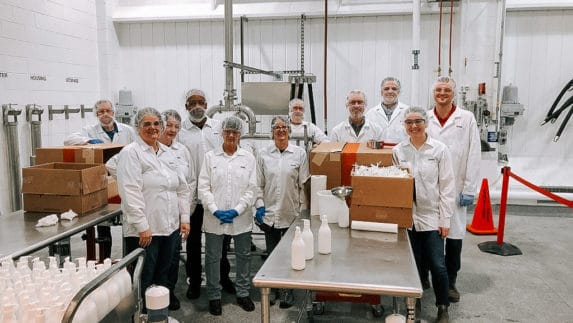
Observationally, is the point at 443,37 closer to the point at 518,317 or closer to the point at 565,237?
the point at 565,237

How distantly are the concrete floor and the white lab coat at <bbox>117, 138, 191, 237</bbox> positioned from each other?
755mm

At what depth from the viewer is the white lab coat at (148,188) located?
2598 millimetres

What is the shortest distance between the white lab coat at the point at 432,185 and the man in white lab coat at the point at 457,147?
42 cm

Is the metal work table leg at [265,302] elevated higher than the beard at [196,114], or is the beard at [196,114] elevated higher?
the beard at [196,114]

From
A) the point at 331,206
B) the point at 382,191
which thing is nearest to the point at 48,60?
the point at 331,206

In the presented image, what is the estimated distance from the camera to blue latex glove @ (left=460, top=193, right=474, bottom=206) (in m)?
3.03

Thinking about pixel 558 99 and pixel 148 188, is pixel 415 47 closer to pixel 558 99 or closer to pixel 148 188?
pixel 558 99

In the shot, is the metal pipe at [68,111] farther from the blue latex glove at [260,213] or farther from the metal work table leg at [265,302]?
the metal work table leg at [265,302]

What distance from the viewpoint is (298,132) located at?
4066 mm

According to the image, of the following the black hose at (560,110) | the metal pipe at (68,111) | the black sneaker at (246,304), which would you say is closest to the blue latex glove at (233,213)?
the black sneaker at (246,304)

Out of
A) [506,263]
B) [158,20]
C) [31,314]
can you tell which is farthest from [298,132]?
[158,20]

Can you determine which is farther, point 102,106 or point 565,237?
point 565,237

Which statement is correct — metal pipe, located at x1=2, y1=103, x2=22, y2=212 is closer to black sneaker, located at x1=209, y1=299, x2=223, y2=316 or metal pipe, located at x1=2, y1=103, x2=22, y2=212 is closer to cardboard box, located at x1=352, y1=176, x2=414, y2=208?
black sneaker, located at x1=209, y1=299, x2=223, y2=316

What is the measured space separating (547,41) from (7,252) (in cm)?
604
